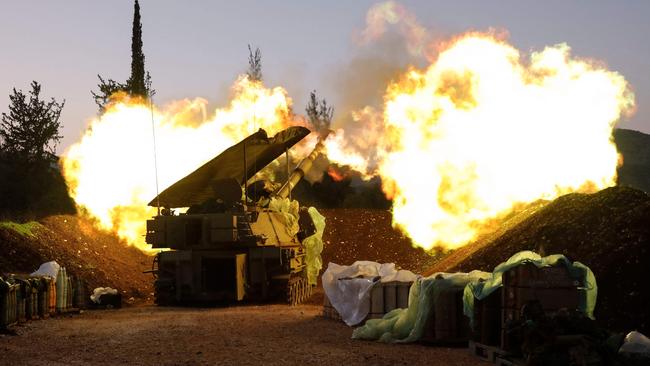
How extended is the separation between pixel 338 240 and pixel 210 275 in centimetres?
1643

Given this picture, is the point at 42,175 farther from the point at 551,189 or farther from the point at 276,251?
the point at 551,189

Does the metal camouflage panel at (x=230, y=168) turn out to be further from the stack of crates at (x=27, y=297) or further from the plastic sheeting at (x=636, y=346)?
the plastic sheeting at (x=636, y=346)

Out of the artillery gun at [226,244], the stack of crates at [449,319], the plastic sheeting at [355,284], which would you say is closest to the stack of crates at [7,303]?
the artillery gun at [226,244]

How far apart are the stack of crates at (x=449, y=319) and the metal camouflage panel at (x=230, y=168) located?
40.3 feet

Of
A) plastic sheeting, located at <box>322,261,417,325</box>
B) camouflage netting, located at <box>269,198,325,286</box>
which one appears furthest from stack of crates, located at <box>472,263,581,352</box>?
camouflage netting, located at <box>269,198,325,286</box>

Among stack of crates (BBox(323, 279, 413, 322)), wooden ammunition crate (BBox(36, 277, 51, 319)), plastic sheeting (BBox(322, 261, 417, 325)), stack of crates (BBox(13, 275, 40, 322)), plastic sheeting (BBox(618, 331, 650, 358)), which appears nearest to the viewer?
plastic sheeting (BBox(618, 331, 650, 358))

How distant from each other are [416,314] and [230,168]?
13.9 meters

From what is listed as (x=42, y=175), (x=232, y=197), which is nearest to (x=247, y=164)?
(x=232, y=197)

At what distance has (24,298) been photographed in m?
18.8

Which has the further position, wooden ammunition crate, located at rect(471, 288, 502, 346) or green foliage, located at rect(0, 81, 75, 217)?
green foliage, located at rect(0, 81, 75, 217)

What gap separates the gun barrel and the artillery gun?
3893mm

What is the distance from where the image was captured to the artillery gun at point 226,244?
2445 cm

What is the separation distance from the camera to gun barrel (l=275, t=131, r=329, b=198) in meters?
30.8

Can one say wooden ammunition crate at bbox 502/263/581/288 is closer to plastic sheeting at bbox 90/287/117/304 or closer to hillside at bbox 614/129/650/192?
plastic sheeting at bbox 90/287/117/304
